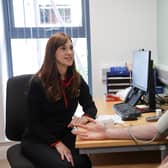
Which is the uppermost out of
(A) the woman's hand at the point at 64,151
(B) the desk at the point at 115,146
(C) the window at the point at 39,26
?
(C) the window at the point at 39,26

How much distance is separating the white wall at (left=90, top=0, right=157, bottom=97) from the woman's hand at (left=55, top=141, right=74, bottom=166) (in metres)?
1.53

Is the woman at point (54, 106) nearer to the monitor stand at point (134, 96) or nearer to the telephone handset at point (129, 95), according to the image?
the monitor stand at point (134, 96)

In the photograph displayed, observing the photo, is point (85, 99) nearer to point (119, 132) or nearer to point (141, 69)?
point (141, 69)

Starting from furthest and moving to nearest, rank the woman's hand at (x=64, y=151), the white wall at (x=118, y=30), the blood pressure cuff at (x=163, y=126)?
the white wall at (x=118, y=30), the woman's hand at (x=64, y=151), the blood pressure cuff at (x=163, y=126)

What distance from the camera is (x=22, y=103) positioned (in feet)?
7.38

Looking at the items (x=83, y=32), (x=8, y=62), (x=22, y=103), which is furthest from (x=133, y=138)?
(x=8, y=62)

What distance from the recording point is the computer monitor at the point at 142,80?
218 cm

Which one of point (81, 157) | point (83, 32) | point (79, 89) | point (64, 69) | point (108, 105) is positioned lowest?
point (81, 157)

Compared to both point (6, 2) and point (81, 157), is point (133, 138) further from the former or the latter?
point (6, 2)

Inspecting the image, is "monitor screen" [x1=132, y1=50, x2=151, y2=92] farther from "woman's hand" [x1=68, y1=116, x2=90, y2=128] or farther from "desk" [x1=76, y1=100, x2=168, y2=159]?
"desk" [x1=76, y1=100, x2=168, y2=159]

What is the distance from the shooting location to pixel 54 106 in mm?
2051

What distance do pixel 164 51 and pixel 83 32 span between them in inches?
37.5

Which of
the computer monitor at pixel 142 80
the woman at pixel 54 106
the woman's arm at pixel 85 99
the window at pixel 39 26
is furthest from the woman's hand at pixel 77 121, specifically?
the window at pixel 39 26

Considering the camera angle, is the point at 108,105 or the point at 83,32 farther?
the point at 83,32
